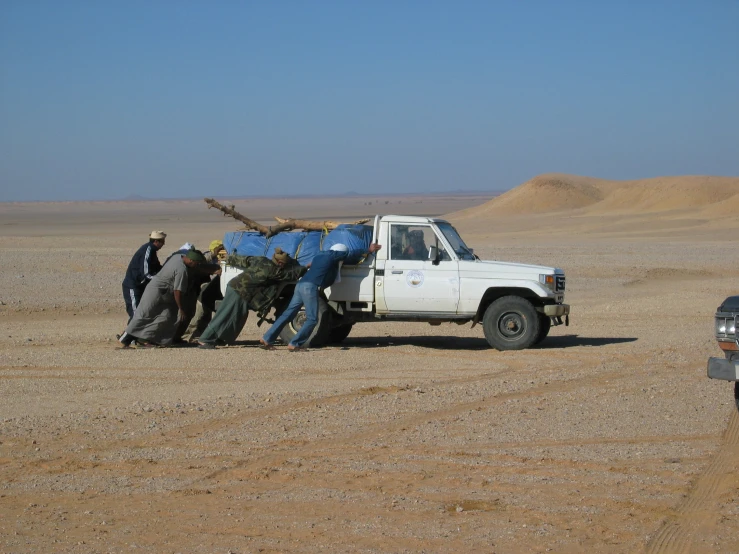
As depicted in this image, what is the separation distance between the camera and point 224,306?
14.5m

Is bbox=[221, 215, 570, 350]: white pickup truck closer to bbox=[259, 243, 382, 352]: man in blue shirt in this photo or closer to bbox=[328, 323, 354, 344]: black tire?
bbox=[259, 243, 382, 352]: man in blue shirt

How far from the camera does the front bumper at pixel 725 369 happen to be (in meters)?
7.73

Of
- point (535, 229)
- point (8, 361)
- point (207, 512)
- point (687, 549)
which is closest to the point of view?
point (687, 549)

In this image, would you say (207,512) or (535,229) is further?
(535,229)

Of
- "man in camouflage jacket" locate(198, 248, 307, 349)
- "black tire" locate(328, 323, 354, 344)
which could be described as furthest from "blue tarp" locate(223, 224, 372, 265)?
"black tire" locate(328, 323, 354, 344)

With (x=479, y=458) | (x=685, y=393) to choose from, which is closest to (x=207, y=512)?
(x=479, y=458)

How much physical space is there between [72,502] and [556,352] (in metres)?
8.53

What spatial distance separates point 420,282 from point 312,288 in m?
1.50

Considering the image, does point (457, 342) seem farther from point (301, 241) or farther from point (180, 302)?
point (180, 302)

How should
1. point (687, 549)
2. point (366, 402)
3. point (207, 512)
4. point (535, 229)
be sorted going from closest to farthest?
point (687, 549), point (207, 512), point (366, 402), point (535, 229)

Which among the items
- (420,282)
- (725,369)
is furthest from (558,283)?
(725,369)

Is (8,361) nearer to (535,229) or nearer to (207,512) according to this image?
(207,512)

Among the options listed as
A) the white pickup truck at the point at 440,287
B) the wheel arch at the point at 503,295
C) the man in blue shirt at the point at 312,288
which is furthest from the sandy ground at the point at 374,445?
the wheel arch at the point at 503,295

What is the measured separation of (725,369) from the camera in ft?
25.6
